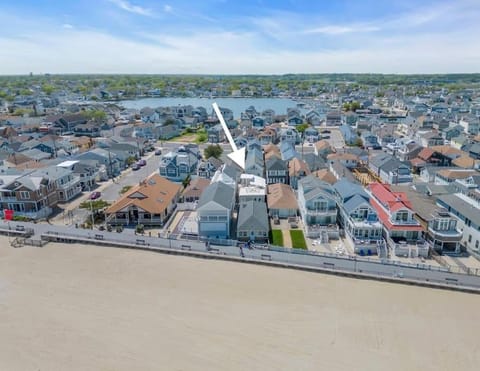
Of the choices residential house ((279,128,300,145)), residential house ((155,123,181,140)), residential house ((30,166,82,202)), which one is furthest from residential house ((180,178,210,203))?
residential house ((155,123,181,140))

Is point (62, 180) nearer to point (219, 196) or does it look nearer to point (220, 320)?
point (219, 196)

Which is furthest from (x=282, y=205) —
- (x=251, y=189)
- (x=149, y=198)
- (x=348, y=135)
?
(x=348, y=135)

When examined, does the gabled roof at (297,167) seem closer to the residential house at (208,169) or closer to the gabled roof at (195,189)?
the residential house at (208,169)

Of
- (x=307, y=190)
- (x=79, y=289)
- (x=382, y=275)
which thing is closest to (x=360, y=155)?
(x=307, y=190)

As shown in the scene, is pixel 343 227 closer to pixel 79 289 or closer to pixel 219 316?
pixel 219 316

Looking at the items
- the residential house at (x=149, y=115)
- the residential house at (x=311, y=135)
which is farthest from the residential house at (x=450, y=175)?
the residential house at (x=149, y=115)

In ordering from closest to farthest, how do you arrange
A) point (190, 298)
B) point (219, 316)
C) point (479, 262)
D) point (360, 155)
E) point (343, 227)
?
1. point (219, 316)
2. point (190, 298)
3. point (479, 262)
4. point (343, 227)
5. point (360, 155)
